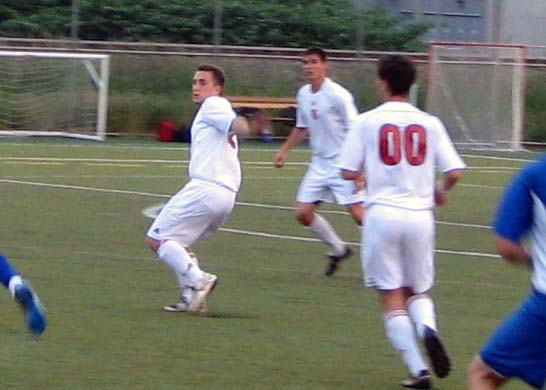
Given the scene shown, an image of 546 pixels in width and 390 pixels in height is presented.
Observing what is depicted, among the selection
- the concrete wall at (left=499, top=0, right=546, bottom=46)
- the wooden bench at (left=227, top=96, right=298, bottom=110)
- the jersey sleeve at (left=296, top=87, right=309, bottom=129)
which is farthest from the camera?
the concrete wall at (left=499, top=0, right=546, bottom=46)

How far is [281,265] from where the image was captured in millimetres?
→ 13641

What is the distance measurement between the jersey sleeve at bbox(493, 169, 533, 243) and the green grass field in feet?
8.26

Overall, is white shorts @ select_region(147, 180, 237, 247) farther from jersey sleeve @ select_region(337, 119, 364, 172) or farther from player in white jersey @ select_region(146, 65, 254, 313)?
jersey sleeve @ select_region(337, 119, 364, 172)

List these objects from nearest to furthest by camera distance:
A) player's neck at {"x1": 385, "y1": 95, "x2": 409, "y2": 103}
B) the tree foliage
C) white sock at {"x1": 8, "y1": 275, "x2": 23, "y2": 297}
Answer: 1. player's neck at {"x1": 385, "y1": 95, "x2": 409, "y2": 103}
2. white sock at {"x1": 8, "y1": 275, "x2": 23, "y2": 297}
3. the tree foliage

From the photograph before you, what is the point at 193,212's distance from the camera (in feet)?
35.0

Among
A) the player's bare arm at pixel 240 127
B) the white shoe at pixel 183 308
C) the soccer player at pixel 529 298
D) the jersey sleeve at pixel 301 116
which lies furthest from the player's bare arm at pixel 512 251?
the jersey sleeve at pixel 301 116

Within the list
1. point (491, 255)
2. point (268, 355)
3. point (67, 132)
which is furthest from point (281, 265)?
point (67, 132)

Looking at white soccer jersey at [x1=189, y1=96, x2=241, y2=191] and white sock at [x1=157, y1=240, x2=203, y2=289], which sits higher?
white soccer jersey at [x1=189, y1=96, x2=241, y2=191]

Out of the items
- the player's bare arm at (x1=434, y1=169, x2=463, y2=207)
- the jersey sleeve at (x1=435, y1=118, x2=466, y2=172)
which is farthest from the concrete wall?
the jersey sleeve at (x1=435, y1=118, x2=466, y2=172)

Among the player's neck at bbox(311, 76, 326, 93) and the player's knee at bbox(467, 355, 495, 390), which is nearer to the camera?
the player's knee at bbox(467, 355, 495, 390)

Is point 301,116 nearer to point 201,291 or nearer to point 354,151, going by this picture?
Result: point 201,291

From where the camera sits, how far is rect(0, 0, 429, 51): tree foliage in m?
38.4

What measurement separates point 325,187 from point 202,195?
2935 millimetres

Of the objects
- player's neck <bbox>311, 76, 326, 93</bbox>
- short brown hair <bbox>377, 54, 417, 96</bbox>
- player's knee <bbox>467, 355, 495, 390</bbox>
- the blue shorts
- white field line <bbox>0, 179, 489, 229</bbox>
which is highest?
short brown hair <bbox>377, 54, 417, 96</bbox>
